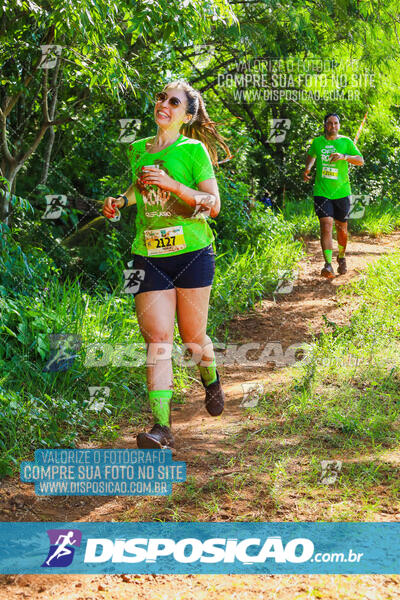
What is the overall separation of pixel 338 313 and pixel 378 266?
5.76ft

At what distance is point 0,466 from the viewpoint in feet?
12.1

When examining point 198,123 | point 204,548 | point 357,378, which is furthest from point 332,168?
point 204,548

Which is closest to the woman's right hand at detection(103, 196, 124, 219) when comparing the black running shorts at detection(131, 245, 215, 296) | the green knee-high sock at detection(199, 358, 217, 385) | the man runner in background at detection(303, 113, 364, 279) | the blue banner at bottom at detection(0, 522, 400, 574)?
the black running shorts at detection(131, 245, 215, 296)

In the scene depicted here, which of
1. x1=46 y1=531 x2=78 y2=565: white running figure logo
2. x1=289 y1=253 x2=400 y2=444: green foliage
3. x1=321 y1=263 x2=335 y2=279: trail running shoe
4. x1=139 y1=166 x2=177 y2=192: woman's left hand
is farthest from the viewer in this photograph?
x1=321 y1=263 x2=335 y2=279: trail running shoe

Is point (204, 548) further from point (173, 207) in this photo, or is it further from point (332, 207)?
point (332, 207)

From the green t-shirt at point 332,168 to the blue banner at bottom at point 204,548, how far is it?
5673 mm

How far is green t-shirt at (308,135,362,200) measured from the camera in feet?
26.8

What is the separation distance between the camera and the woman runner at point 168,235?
3645 millimetres

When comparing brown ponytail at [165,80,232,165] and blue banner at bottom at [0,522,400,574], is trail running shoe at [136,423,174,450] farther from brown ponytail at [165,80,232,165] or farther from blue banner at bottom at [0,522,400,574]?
brown ponytail at [165,80,232,165]

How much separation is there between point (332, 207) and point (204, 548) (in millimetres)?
5966

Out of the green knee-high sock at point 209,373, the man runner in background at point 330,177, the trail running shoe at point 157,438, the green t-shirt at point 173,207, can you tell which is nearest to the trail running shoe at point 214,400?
the green knee-high sock at point 209,373

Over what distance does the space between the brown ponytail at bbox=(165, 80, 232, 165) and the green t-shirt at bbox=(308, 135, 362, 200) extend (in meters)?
4.23

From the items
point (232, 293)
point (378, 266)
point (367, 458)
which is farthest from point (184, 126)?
point (378, 266)

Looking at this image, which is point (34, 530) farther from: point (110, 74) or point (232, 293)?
point (232, 293)
